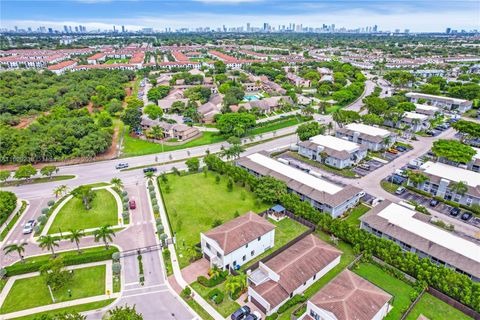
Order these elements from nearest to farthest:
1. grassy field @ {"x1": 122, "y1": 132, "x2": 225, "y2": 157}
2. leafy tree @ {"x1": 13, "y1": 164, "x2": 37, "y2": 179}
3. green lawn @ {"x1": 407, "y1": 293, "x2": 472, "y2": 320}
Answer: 1. green lawn @ {"x1": 407, "y1": 293, "x2": 472, "y2": 320}
2. leafy tree @ {"x1": 13, "y1": 164, "x2": 37, "y2": 179}
3. grassy field @ {"x1": 122, "y1": 132, "x2": 225, "y2": 157}

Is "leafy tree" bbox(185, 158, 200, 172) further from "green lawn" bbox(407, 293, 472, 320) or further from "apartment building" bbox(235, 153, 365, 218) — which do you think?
"green lawn" bbox(407, 293, 472, 320)

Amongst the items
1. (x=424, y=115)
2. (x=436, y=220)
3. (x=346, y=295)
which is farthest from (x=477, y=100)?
(x=346, y=295)

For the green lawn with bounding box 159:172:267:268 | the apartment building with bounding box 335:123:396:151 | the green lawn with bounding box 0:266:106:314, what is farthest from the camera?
the apartment building with bounding box 335:123:396:151

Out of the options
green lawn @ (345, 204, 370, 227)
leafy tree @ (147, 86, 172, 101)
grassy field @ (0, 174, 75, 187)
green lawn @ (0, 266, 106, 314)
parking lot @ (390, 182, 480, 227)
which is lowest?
green lawn @ (0, 266, 106, 314)

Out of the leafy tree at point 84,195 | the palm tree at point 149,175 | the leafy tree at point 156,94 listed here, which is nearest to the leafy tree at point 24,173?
the leafy tree at point 84,195

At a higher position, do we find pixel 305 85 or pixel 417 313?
pixel 305 85

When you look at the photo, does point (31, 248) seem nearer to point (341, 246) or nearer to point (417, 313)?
point (341, 246)

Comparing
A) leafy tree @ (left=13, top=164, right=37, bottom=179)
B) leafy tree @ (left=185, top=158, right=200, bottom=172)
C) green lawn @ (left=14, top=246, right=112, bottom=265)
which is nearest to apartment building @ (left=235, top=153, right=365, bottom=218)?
leafy tree @ (left=185, top=158, right=200, bottom=172)
